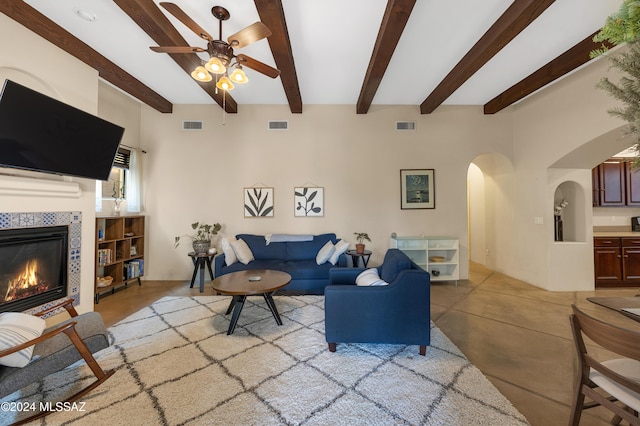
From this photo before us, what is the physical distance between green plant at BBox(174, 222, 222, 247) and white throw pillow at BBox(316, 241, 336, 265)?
203 cm

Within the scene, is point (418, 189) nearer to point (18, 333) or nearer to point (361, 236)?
point (361, 236)

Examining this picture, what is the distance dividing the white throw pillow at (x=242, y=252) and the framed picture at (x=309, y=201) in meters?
1.20

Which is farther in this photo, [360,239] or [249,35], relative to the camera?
[360,239]

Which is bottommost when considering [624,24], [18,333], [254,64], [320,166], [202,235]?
[18,333]

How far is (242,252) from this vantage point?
4.09 metres

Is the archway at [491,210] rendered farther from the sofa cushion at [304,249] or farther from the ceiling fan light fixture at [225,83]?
the ceiling fan light fixture at [225,83]

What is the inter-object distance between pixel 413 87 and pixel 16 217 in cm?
541

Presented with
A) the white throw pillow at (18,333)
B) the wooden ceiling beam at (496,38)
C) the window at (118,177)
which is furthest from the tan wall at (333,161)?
the white throw pillow at (18,333)

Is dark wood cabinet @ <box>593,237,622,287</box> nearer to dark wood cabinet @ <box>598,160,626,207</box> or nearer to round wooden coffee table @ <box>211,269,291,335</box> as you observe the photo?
dark wood cabinet @ <box>598,160,626,207</box>

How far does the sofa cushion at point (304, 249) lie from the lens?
4.43 meters

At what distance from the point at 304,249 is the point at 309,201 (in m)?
0.97

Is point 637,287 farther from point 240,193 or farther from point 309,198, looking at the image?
point 240,193

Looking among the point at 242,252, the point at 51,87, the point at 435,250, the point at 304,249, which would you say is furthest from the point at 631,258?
the point at 51,87

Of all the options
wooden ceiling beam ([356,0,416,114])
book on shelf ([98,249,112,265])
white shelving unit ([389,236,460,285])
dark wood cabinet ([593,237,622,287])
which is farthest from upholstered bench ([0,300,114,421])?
dark wood cabinet ([593,237,622,287])
